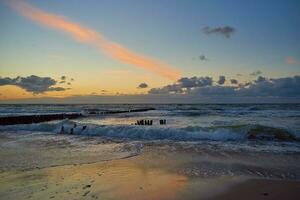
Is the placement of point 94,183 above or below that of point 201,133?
above

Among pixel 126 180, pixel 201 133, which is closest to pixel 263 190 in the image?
pixel 126 180

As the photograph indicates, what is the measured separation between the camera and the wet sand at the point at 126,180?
7225mm

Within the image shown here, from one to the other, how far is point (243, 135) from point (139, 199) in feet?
49.6

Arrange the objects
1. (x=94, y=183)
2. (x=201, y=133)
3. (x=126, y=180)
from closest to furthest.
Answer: (x=94, y=183)
(x=126, y=180)
(x=201, y=133)

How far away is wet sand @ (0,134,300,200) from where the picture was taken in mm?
7225

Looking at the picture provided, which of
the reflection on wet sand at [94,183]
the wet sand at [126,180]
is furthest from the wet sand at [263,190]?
the reflection on wet sand at [94,183]

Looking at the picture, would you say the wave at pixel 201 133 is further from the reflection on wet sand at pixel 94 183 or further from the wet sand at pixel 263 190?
the wet sand at pixel 263 190

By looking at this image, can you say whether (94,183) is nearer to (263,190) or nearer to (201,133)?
(263,190)

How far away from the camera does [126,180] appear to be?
337 inches

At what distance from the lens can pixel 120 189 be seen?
7617 millimetres

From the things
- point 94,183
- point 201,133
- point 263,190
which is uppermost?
point 94,183

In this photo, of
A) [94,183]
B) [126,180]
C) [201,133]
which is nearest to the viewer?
[94,183]

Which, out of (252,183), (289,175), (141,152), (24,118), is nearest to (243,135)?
(141,152)

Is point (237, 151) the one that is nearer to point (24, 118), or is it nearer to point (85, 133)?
point (85, 133)
